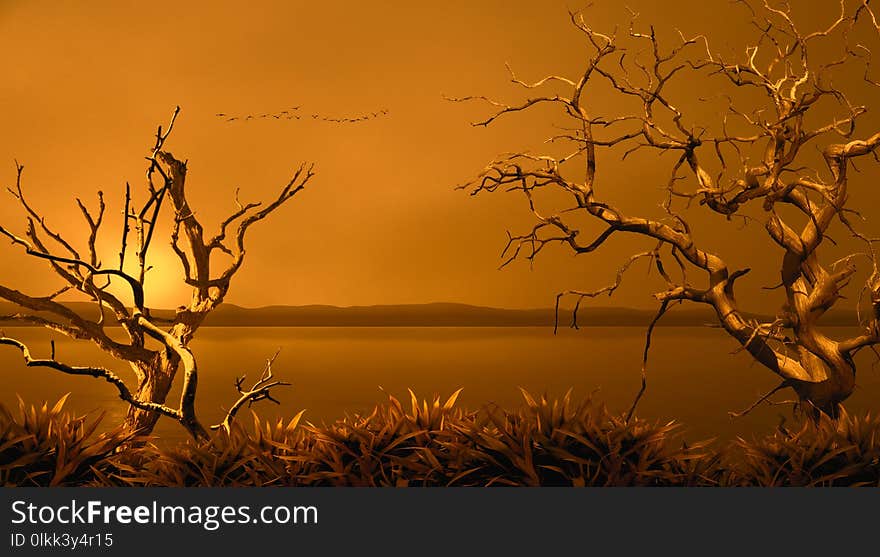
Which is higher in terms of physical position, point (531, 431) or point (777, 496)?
point (531, 431)

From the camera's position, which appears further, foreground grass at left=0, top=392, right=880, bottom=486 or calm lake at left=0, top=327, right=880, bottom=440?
calm lake at left=0, top=327, right=880, bottom=440

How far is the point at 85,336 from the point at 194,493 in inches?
93.6

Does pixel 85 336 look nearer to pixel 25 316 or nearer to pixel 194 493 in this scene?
pixel 25 316

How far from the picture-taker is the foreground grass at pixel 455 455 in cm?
486

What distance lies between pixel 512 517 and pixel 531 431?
494mm

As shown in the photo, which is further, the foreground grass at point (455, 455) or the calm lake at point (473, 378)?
the calm lake at point (473, 378)

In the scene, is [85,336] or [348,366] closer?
[85,336]

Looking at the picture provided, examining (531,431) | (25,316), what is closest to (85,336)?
(25,316)

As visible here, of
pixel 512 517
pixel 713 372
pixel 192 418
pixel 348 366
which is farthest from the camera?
pixel 348 366

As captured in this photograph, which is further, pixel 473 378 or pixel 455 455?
pixel 473 378

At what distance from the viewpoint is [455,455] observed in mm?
4883

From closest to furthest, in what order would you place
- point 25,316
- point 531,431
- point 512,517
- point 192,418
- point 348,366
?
1. point 512,517
2. point 531,431
3. point 192,418
4. point 25,316
5. point 348,366

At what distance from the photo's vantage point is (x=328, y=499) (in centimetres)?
465

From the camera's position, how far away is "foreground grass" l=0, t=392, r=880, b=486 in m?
4.86
